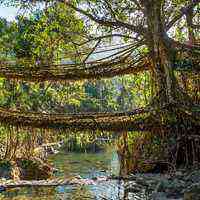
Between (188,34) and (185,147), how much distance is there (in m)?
3.46

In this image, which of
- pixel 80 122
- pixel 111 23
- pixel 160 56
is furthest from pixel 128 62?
pixel 80 122

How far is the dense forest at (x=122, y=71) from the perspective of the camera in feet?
31.5

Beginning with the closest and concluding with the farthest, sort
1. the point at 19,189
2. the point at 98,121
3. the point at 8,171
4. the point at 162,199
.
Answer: the point at 162,199 < the point at 98,121 < the point at 19,189 < the point at 8,171

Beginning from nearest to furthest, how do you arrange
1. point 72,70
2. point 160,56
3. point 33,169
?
point 160,56 → point 72,70 → point 33,169

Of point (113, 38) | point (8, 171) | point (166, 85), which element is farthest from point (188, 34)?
point (8, 171)

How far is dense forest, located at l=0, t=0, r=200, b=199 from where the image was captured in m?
9.59

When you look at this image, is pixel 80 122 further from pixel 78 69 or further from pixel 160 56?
pixel 160 56

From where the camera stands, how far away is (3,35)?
51.0ft

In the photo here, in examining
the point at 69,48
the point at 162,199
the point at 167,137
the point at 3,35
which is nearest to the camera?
the point at 162,199

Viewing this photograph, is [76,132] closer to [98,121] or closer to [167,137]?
[98,121]

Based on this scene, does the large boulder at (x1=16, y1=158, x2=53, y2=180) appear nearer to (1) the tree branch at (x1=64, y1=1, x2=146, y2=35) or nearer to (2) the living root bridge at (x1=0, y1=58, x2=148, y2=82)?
(2) the living root bridge at (x1=0, y1=58, x2=148, y2=82)

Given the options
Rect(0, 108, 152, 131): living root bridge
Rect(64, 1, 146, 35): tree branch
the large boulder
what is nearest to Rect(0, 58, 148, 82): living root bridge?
Rect(64, 1, 146, 35): tree branch

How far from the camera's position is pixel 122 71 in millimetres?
12633

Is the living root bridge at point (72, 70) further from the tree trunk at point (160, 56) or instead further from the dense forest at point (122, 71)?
the tree trunk at point (160, 56)
